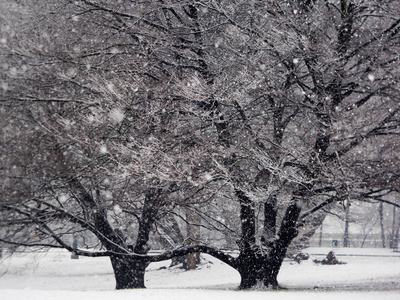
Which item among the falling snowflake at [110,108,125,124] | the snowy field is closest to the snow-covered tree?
the falling snowflake at [110,108,125,124]

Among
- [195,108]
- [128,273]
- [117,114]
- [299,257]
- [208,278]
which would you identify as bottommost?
[208,278]

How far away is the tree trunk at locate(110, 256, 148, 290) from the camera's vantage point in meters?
12.1

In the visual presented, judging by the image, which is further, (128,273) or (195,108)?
(128,273)

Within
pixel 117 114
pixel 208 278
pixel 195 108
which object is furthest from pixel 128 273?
pixel 208 278

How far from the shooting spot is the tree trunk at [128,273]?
1212 cm

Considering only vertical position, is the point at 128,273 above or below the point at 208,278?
above

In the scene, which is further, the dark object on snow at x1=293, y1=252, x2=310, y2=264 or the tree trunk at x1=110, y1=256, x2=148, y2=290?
the dark object on snow at x1=293, y1=252, x2=310, y2=264

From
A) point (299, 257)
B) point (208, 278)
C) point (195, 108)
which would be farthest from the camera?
point (299, 257)

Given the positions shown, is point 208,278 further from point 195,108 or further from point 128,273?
point 195,108

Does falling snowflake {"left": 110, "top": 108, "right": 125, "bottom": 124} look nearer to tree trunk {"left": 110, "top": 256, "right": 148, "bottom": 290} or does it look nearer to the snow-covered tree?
the snow-covered tree

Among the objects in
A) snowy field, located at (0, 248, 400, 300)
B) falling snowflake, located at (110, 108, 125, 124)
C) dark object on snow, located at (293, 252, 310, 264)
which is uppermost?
falling snowflake, located at (110, 108, 125, 124)

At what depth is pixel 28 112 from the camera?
10.5 metres

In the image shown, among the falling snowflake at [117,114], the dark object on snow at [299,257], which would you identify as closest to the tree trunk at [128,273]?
the falling snowflake at [117,114]

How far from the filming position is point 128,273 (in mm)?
12172
